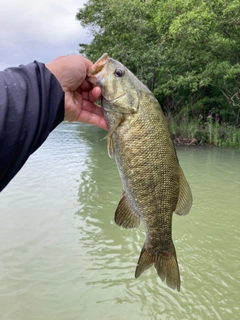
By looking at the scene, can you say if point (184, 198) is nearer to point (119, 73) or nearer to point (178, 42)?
point (119, 73)

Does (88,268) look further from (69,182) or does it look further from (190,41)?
(190,41)

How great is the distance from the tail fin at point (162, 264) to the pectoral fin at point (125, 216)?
0.75 ft

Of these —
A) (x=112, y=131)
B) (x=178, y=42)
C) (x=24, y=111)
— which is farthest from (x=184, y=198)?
(x=178, y=42)

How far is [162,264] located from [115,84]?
1285 mm

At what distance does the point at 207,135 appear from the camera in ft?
62.1

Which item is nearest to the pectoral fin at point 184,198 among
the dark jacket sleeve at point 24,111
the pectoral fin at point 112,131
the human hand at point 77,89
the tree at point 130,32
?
the pectoral fin at point 112,131

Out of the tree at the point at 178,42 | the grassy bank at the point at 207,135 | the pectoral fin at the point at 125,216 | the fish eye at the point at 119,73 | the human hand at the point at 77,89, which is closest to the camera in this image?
the human hand at the point at 77,89

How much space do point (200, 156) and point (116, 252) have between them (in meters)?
10.5

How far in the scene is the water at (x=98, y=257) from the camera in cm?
441

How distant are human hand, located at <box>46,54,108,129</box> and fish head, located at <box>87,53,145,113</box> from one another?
0.06 m

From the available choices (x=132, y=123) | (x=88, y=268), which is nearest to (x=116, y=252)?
(x=88, y=268)

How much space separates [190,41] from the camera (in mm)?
18297

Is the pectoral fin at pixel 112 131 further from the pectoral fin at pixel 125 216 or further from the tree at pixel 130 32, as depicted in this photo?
the tree at pixel 130 32

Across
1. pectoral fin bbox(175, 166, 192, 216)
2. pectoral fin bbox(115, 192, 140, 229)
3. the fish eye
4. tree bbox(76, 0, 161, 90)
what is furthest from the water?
tree bbox(76, 0, 161, 90)
